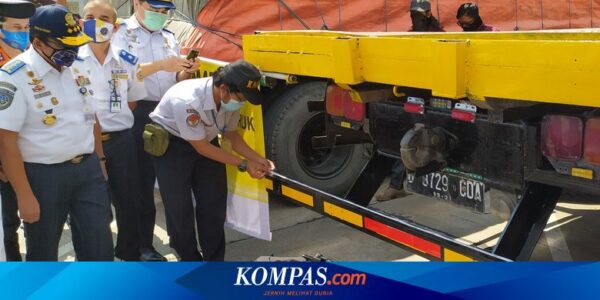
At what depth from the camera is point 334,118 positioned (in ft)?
11.7

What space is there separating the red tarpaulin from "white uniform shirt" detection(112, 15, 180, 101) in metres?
0.70

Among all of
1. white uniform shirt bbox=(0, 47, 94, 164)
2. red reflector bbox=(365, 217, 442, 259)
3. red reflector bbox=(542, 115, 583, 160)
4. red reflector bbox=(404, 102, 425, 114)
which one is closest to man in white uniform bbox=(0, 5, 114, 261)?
white uniform shirt bbox=(0, 47, 94, 164)

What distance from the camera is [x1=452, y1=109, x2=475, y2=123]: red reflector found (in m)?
2.65

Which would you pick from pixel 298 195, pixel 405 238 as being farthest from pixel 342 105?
pixel 405 238

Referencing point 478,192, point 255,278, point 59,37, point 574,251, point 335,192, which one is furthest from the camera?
point 335,192

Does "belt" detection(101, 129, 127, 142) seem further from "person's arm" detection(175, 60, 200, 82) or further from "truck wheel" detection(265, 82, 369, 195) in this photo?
"truck wheel" detection(265, 82, 369, 195)

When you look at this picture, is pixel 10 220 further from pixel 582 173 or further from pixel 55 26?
pixel 582 173

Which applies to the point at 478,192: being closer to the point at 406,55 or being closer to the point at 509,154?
the point at 509,154

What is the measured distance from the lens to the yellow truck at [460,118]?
86.1 inches

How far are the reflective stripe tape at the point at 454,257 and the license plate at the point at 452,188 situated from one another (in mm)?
476

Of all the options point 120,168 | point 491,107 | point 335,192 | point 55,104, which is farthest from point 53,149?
point 335,192

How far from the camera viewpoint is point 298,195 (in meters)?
3.34

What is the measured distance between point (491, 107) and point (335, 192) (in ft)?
7.81

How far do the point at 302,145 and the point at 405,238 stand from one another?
207cm
